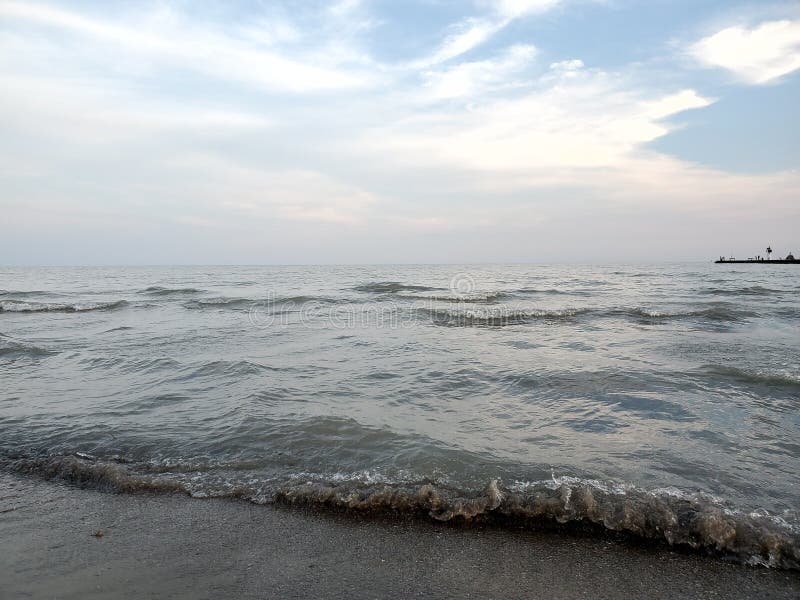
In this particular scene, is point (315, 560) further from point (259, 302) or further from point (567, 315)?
point (259, 302)

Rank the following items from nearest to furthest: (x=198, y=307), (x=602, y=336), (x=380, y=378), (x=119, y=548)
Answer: (x=119, y=548)
(x=380, y=378)
(x=602, y=336)
(x=198, y=307)

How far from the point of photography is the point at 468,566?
2650 mm

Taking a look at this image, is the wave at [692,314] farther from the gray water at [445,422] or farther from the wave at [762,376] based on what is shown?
the wave at [762,376]

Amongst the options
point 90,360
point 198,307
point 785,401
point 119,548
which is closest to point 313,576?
point 119,548

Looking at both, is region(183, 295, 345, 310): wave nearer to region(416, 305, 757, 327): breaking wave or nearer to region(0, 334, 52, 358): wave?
region(416, 305, 757, 327): breaking wave

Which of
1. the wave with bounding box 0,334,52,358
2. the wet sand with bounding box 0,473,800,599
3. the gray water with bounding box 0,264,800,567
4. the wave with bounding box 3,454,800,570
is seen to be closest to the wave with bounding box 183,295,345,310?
the gray water with bounding box 0,264,800,567

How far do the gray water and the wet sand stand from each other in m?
0.27

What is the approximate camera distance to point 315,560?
2715 mm

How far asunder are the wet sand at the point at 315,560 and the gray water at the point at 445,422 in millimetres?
266

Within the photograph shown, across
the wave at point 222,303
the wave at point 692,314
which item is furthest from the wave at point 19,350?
the wave at point 692,314

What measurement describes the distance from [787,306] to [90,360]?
70.6ft

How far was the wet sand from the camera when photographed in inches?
96.0

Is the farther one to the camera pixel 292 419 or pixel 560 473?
pixel 292 419

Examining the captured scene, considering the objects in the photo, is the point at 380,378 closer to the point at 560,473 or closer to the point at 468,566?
the point at 560,473
